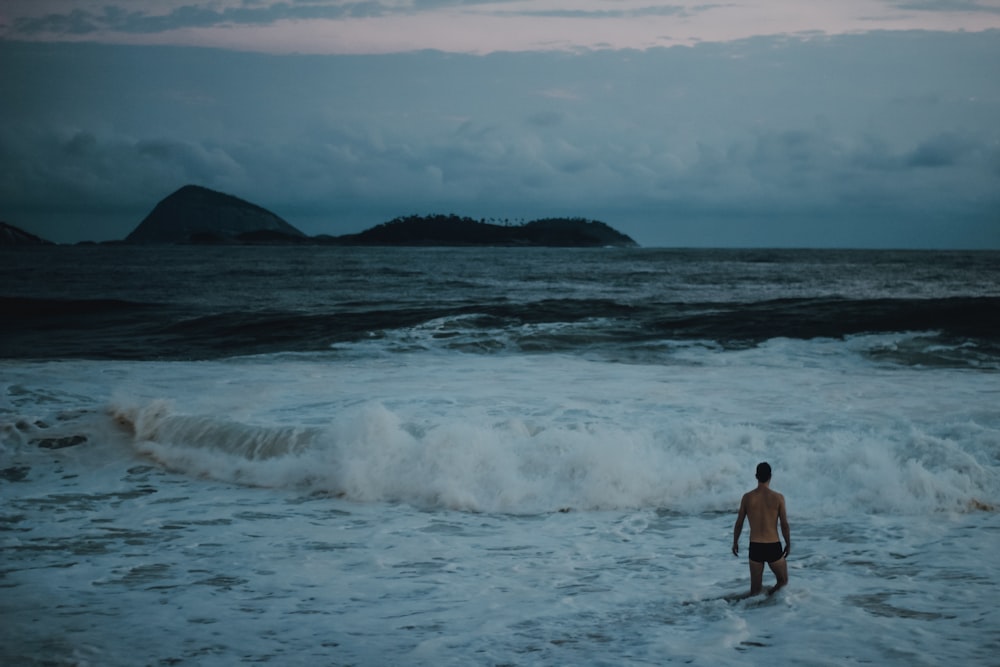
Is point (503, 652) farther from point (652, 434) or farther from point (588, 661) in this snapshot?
point (652, 434)

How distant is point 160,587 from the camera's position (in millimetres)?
7441

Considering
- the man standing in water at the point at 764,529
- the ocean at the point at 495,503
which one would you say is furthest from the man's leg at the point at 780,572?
the ocean at the point at 495,503

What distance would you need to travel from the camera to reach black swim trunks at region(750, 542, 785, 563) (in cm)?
695

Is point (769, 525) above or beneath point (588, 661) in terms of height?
above

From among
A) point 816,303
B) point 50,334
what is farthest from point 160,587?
point 816,303

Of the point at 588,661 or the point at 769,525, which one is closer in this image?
the point at 588,661

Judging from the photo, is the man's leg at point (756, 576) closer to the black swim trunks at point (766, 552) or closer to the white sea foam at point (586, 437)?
the black swim trunks at point (766, 552)

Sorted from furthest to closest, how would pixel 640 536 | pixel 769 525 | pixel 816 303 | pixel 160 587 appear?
pixel 816 303 < pixel 640 536 < pixel 160 587 < pixel 769 525

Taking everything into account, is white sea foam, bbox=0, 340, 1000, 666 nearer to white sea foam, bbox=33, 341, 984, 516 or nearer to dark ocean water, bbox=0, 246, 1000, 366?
white sea foam, bbox=33, 341, 984, 516

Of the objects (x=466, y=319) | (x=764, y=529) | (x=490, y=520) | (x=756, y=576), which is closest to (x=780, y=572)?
(x=756, y=576)

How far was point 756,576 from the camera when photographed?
7.08m

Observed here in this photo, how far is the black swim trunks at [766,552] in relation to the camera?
22.8 feet

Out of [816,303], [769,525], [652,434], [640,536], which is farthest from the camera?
[816,303]

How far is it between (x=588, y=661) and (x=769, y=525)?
200 cm
